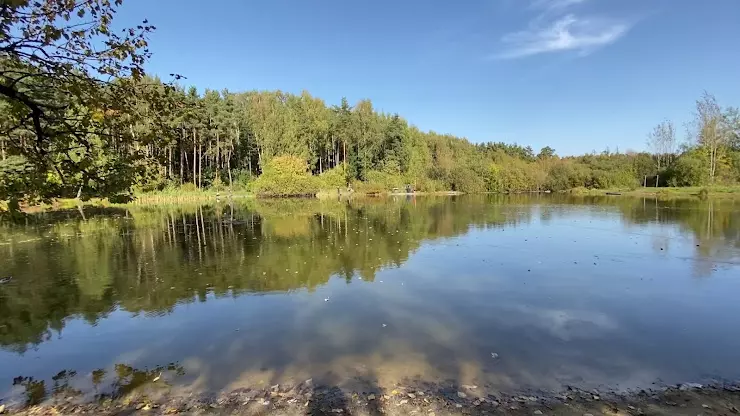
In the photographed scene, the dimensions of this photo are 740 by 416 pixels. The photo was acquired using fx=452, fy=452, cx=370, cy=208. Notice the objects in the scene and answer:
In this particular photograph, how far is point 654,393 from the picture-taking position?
5445mm

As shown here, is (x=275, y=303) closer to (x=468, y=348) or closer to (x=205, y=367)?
(x=205, y=367)

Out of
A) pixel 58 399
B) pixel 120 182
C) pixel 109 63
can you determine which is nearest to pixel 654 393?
pixel 120 182

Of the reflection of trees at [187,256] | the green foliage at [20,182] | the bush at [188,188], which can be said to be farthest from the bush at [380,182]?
the green foliage at [20,182]

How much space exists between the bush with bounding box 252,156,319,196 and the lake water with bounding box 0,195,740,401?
38.0 m

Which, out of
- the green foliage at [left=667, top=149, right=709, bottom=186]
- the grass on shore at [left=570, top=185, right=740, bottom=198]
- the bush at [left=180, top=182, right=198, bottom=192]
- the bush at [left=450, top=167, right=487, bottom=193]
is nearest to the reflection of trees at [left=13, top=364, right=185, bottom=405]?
the bush at [left=180, top=182, right=198, bottom=192]

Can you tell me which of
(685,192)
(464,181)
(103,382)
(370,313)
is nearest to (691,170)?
(685,192)

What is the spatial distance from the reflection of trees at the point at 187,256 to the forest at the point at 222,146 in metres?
3.81

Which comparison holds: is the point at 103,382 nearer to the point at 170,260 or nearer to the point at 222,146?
the point at 170,260

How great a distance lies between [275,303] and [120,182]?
602cm

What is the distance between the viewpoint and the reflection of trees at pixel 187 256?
33.9ft

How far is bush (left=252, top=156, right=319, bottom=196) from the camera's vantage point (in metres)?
56.7

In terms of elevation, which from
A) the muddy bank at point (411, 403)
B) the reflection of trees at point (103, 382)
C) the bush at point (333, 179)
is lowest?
the reflection of trees at point (103, 382)

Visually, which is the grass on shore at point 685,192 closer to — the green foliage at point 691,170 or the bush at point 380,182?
the green foliage at point 691,170

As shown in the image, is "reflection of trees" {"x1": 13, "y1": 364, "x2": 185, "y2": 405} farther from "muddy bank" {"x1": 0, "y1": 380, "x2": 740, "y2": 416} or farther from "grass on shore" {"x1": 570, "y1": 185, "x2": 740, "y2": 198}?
"grass on shore" {"x1": 570, "y1": 185, "x2": 740, "y2": 198}
